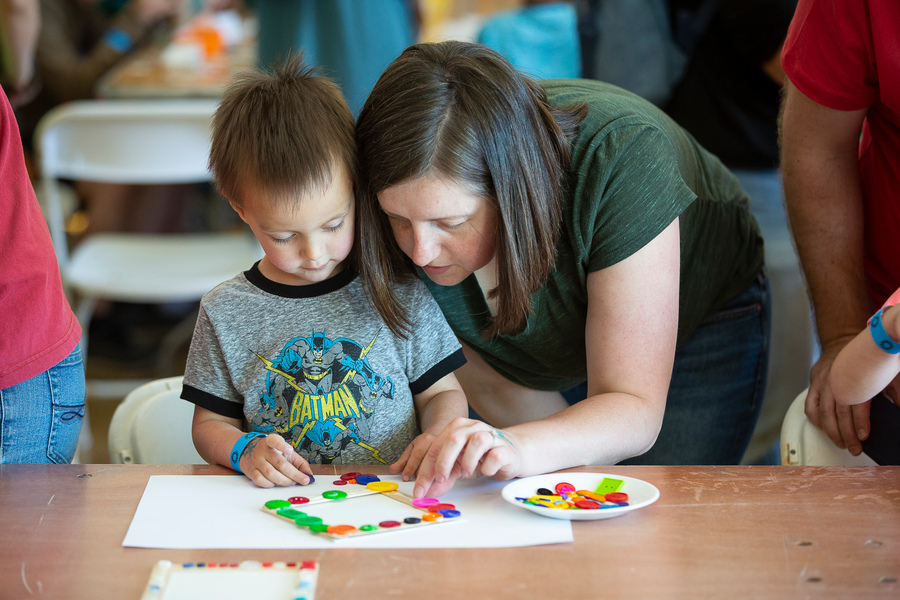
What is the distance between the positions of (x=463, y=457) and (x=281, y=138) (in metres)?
0.45

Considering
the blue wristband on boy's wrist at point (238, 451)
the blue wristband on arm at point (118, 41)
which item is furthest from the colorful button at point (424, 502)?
the blue wristband on arm at point (118, 41)

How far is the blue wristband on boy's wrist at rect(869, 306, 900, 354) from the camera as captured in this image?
950 millimetres

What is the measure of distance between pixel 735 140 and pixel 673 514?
1432 millimetres

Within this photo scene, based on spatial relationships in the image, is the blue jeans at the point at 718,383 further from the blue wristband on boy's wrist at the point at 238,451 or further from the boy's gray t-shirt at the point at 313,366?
the blue wristband on boy's wrist at the point at 238,451

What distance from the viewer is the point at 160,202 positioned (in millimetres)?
3484

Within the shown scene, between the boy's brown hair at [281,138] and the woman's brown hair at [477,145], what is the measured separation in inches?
1.7

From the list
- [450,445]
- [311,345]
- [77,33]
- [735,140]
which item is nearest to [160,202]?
[77,33]

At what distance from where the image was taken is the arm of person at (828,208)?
1271 millimetres

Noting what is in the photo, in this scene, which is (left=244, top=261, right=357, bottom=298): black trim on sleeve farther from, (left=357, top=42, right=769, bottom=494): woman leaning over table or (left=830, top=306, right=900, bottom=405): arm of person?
(left=830, top=306, right=900, bottom=405): arm of person

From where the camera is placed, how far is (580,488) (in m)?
0.94

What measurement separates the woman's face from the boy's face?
57mm

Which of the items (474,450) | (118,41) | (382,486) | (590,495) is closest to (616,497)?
(590,495)

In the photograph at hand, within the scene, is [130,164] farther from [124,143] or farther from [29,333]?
[29,333]

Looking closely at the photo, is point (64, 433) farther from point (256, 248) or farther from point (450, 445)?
point (256, 248)
